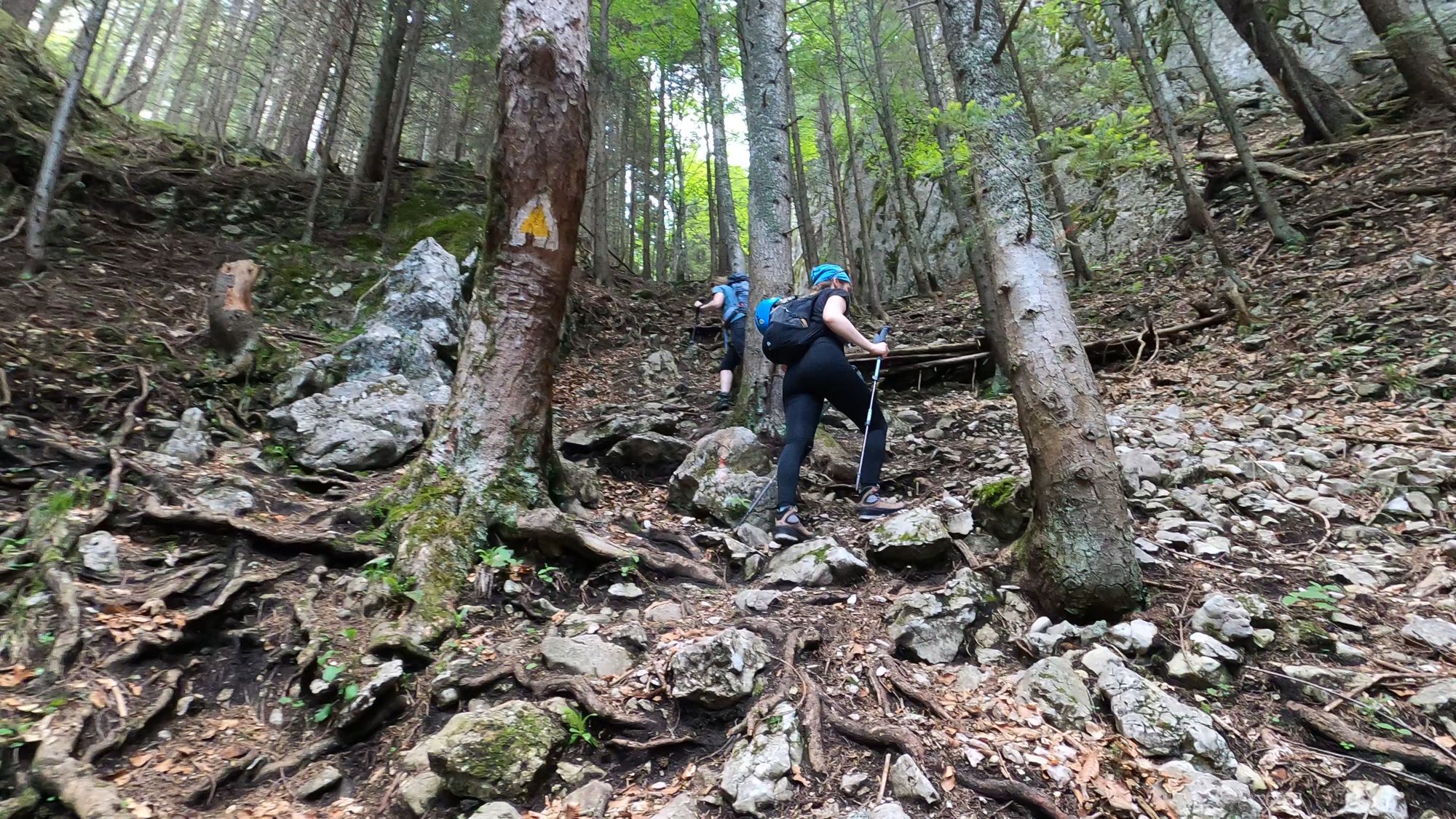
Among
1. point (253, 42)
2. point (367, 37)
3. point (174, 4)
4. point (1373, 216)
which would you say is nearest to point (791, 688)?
point (1373, 216)

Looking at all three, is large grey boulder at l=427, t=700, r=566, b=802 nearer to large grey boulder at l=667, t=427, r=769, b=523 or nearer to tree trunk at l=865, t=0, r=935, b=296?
large grey boulder at l=667, t=427, r=769, b=523

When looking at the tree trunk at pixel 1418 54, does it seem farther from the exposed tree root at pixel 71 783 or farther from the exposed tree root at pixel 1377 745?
the exposed tree root at pixel 71 783

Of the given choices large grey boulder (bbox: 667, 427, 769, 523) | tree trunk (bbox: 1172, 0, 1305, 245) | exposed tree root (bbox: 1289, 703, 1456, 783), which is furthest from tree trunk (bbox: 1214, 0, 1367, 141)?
exposed tree root (bbox: 1289, 703, 1456, 783)

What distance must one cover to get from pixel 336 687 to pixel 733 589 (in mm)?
2213

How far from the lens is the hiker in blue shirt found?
8391 mm

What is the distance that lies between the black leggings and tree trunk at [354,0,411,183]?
10.4 meters

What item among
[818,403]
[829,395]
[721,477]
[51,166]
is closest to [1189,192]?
[829,395]

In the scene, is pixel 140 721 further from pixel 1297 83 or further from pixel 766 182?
pixel 1297 83

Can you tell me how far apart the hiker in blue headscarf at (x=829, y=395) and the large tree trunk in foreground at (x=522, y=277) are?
72.1 inches

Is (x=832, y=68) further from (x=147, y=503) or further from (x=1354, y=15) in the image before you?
(x=147, y=503)

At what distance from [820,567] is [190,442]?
514 cm

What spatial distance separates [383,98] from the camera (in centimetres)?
1137

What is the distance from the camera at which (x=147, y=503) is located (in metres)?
4.14

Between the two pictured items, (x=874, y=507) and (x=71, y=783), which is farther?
(x=874, y=507)
